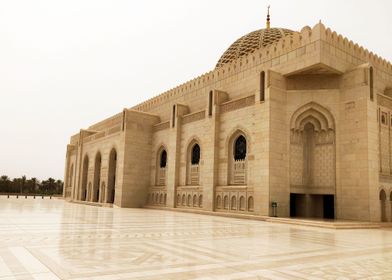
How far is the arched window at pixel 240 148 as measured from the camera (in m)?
17.6

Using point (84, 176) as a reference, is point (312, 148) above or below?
above

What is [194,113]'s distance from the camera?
2122 centimetres

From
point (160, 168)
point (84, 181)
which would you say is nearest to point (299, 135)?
point (160, 168)

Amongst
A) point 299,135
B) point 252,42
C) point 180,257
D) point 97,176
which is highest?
point 252,42

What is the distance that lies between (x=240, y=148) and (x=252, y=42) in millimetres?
9869

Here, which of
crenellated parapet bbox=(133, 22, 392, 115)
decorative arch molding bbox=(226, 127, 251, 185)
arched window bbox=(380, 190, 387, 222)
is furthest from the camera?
decorative arch molding bbox=(226, 127, 251, 185)

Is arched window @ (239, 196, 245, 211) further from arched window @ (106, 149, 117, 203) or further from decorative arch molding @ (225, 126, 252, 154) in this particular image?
arched window @ (106, 149, 117, 203)

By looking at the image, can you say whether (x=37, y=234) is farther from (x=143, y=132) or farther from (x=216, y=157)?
(x=143, y=132)

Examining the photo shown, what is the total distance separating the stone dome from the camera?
23.9 meters

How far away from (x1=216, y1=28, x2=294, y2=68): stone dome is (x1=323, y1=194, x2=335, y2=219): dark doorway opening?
1183cm

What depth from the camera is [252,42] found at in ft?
79.9

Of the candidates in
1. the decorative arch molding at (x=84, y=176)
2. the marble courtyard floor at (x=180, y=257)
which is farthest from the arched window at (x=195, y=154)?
the decorative arch molding at (x=84, y=176)

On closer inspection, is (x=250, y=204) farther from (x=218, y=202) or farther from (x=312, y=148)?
(x=312, y=148)

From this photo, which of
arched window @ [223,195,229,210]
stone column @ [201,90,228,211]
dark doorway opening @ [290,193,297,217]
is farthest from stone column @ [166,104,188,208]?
dark doorway opening @ [290,193,297,217]
